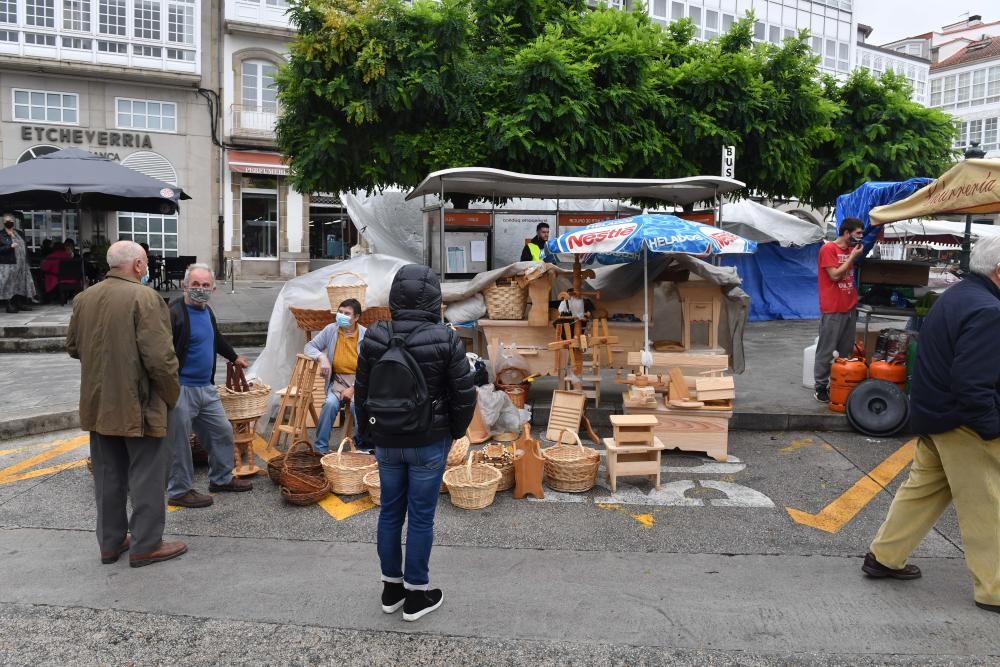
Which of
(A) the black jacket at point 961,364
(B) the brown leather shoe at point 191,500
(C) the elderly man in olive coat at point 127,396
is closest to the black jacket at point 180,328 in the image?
(C) the elderly man in olive coat at point 127,396

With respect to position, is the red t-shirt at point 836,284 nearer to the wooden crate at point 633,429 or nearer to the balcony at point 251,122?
the wooden crate at point 633,429

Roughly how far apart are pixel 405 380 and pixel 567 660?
1.41m

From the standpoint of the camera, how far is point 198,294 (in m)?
5.19

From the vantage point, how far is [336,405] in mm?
6414

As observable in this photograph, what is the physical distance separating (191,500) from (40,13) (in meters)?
22.7

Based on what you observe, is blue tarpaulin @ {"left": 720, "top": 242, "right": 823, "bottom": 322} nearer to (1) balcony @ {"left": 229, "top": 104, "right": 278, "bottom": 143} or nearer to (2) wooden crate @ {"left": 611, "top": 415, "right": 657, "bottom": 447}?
(2) wooden crate @ {"left": 611, "top": 415, "right": 657, "bottom": 447}

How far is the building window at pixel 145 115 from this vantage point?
23.1 m

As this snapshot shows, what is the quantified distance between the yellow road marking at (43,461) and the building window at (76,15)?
20.0 metres

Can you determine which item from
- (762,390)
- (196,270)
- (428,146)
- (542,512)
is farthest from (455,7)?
(542,512)

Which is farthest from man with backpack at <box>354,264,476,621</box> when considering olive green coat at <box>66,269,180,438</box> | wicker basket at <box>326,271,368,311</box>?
wicker basket at <box>326,271,368,311</box>

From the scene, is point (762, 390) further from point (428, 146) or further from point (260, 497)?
point (428, 146)

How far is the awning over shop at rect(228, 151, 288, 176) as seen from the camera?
2425 centimetres

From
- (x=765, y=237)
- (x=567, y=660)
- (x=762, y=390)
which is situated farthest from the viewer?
(x=765, y=237)

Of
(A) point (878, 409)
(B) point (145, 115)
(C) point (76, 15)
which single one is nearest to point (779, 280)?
(A) point (878, 409)
